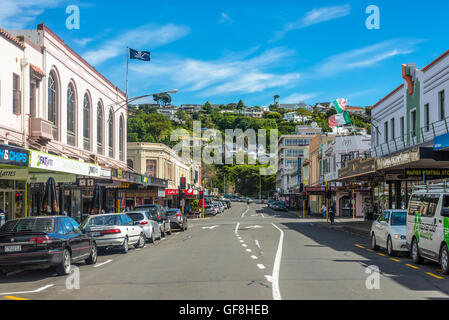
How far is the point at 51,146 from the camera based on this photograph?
Answer: 88.3 feet

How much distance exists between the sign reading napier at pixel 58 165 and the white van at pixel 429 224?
468 inches

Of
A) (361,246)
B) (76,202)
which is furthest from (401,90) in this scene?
(76,202)

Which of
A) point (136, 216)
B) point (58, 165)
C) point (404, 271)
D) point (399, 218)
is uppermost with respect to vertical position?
point (58, 165)

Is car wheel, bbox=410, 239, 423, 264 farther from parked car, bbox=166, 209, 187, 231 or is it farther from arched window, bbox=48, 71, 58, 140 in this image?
parked car, bbox=166, 209, 187, 231

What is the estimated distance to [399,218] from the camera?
1861 cm

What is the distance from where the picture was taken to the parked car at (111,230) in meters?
18.6

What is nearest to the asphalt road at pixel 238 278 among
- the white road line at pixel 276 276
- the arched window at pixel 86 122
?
the white road line at pixel 276 276

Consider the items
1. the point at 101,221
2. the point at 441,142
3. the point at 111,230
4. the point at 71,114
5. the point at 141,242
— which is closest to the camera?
the point at 111,230

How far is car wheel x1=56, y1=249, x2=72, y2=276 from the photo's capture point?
43.4ft

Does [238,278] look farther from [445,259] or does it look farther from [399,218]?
[399,218]

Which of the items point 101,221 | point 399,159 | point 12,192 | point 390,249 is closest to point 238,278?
point 390,249

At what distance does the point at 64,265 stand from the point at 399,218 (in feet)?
37.4

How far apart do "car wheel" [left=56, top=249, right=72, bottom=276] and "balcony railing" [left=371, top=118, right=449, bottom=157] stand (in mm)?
18395

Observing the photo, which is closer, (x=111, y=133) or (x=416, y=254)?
(x=416, y=254)
